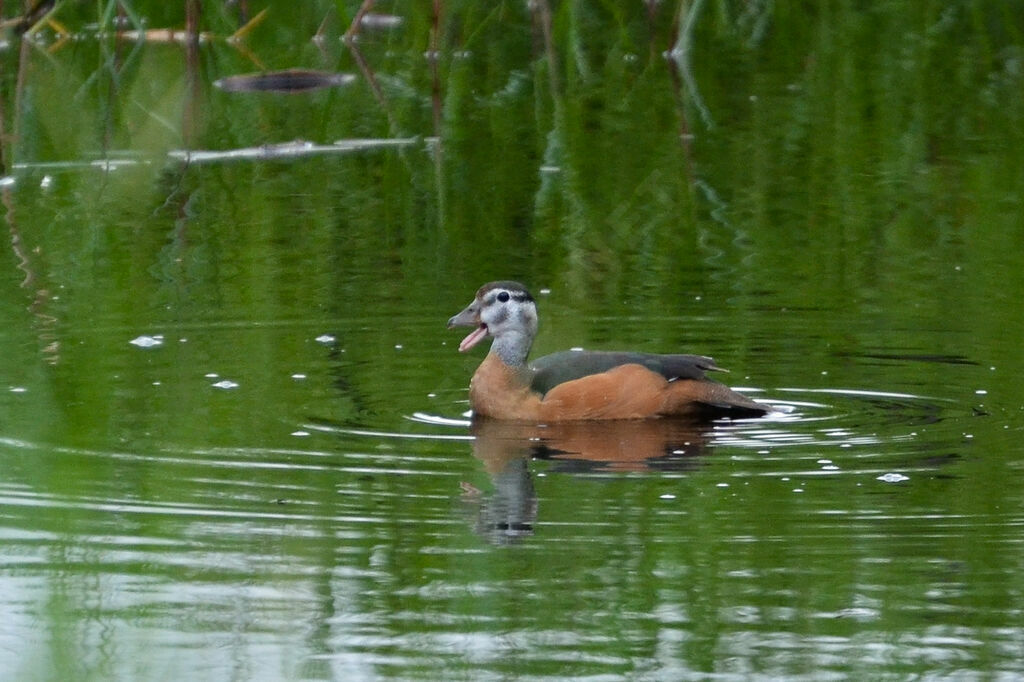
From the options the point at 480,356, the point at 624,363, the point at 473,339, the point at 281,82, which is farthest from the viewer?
the point at 281,82

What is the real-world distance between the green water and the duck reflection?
3 cm

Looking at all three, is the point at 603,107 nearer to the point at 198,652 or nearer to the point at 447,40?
the point at 447,40

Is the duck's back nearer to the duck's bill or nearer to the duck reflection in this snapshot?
the duck reflection

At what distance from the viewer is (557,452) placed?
8914 mm

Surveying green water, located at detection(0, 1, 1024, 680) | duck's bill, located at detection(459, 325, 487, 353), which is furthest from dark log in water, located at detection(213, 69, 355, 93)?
duck's bill, located at detection(459, 325, 487, 353)

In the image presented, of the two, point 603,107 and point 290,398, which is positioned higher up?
point 603,107

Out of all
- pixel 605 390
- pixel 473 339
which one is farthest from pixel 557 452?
pixel 473 339

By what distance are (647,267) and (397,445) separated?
3.55 meters

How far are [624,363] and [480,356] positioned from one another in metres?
1.81

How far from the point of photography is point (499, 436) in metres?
9.22

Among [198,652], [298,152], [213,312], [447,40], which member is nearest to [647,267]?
[213,312]

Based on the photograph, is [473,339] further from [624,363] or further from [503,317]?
[624,363]

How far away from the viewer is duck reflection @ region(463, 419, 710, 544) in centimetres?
771

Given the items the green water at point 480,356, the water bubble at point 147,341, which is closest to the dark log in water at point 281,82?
the green water at point 480,356
